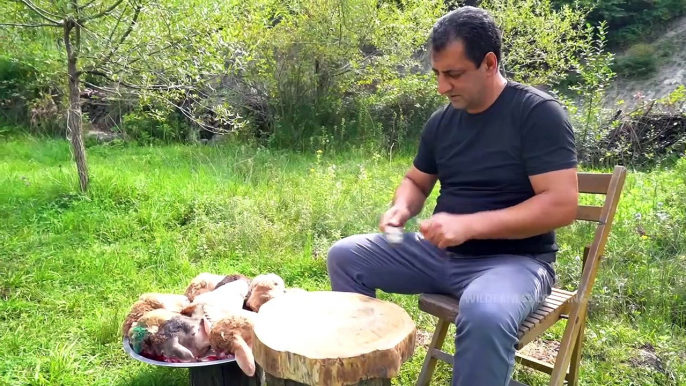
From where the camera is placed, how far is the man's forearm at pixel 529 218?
6.10 feet

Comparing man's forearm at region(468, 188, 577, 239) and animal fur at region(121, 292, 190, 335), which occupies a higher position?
man's forearm at region(468, 188, 577, 239)

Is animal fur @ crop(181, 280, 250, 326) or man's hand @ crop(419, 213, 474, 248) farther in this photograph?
animal fur @ crop(181, 280, 250, 326)

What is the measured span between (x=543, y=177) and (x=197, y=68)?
3664mm

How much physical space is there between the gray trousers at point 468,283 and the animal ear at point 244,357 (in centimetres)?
47

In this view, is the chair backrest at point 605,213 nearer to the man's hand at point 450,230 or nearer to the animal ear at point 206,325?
the man's hand at point 450,230

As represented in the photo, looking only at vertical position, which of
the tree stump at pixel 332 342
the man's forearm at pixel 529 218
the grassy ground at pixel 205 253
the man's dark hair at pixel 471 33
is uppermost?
the man's dark hair at pixel 471 33

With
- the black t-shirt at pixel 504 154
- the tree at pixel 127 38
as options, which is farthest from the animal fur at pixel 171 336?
the tree at pixel 127 38

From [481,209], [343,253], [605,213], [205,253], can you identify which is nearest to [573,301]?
[605,213]

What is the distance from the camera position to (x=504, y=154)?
2059 mm

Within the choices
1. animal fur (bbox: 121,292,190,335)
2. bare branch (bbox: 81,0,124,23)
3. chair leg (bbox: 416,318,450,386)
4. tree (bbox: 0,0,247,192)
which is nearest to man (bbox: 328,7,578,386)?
chair leg (bbox: 416,318,450,386)

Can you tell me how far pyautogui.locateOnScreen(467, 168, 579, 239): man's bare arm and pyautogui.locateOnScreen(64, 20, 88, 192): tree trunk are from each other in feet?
13.5

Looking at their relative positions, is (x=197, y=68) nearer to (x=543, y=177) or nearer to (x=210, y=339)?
(x=210, y=339)

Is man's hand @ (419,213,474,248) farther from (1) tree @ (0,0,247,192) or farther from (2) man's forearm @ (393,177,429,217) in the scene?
(1) tree @ (0,0,247,192)

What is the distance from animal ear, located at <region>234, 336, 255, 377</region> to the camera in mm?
2020
